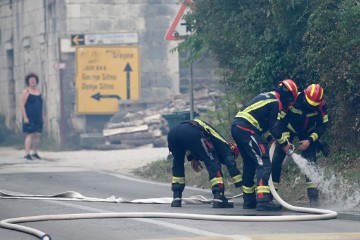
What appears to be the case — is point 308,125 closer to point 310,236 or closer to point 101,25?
point 310,236

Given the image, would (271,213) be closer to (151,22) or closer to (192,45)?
(192,45)

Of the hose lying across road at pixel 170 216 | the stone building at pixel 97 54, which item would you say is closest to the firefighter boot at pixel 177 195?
the hose lying across road at pixel 170 216

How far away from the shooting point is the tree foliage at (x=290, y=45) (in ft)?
48.4

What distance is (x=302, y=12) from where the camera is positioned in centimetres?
1574

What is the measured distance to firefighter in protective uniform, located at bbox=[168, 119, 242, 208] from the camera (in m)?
13.0

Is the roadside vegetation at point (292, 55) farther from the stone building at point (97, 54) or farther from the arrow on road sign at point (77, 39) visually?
the stone building at point (97, 54)

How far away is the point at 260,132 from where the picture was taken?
12992 millimetres

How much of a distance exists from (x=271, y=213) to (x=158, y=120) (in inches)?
652

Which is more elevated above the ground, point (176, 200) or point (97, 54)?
point (97, 54)

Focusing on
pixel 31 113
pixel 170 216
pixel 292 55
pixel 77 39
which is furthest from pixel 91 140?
pixel 170 216

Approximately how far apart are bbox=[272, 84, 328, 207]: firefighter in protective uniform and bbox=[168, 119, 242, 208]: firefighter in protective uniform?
0.66 metres

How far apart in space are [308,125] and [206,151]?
4.60 feet

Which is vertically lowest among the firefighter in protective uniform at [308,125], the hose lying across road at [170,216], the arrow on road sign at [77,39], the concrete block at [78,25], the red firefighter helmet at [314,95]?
the hose lying across road at [170,216]

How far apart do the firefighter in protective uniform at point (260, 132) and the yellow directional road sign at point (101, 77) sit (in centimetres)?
1758
